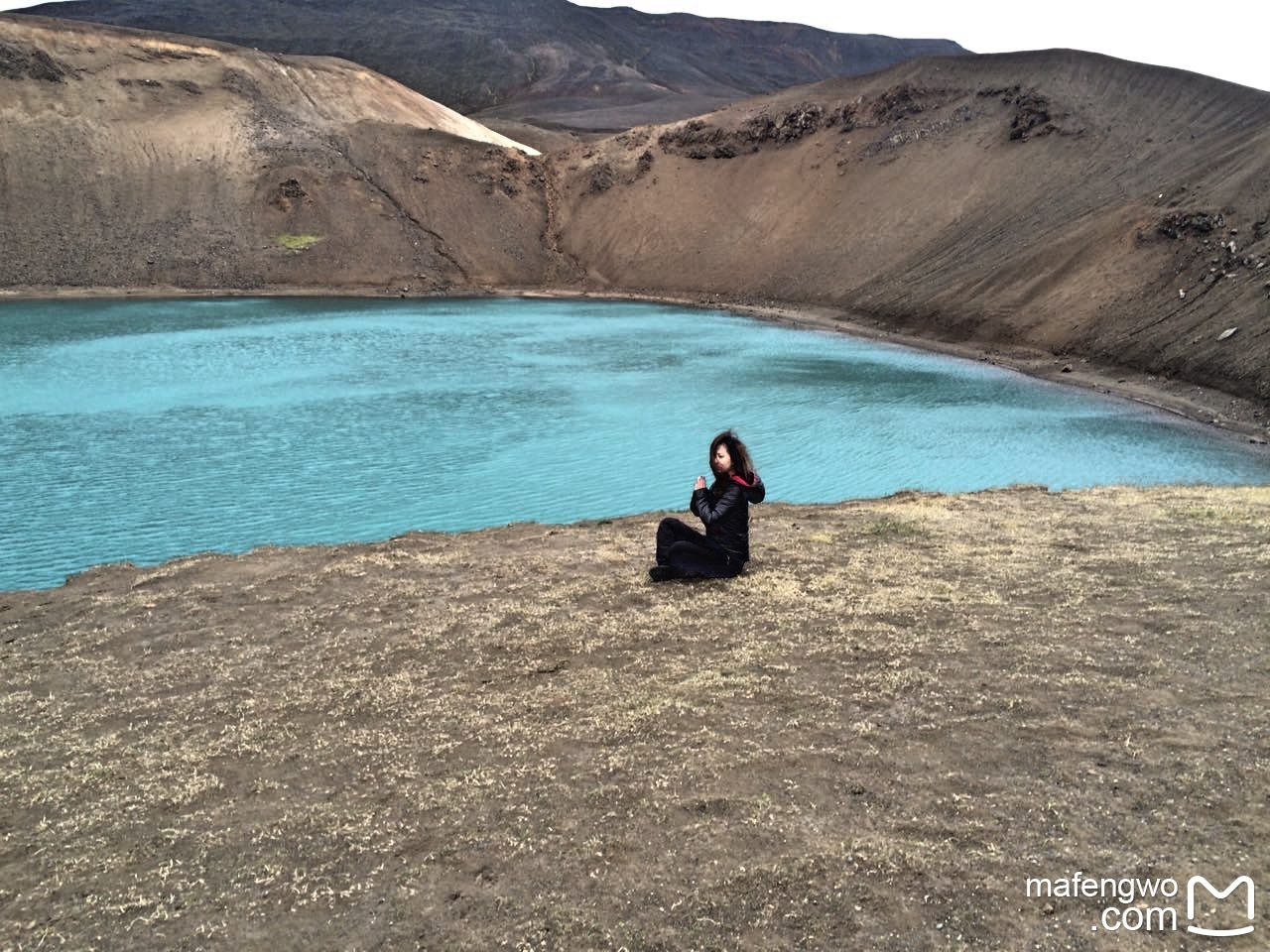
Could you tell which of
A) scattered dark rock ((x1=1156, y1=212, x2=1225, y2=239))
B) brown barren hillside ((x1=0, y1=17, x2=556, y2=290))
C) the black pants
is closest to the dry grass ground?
the black pants

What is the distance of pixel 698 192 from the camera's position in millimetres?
63531

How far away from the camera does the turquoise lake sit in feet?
50.2

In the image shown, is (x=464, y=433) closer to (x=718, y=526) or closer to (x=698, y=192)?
(x=718, y=526)

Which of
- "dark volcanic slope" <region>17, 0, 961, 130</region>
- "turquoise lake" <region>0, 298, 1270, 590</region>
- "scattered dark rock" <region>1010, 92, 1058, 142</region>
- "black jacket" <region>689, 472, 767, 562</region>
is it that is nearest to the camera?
"black jacket" <region>689, 472, 767, 562</region>

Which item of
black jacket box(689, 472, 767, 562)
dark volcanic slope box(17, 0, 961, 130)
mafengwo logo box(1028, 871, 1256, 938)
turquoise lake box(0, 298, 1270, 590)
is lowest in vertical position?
turquoise lake box(0, 298, 1270, 590)

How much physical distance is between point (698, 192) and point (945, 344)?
3132 centimetres

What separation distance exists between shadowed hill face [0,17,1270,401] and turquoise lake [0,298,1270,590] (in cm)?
801

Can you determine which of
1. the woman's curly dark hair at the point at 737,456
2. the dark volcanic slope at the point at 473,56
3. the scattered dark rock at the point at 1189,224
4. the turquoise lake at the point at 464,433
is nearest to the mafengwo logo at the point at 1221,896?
the woman's curly dark hair at the point at 737,456

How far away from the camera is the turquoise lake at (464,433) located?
15.3 m

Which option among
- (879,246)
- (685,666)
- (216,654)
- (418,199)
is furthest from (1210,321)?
(418,199)

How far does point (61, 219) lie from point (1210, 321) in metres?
60.9

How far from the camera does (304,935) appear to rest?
4.08 meters

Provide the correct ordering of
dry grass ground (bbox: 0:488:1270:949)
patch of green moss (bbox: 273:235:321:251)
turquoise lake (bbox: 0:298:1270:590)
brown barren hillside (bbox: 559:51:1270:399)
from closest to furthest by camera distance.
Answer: dry grass ground (bbox: 0:488:1270:949), turquoise lake (bbox: 0:298:1270:590), brown barren hillside (bbox: 559:51:1270:399), patch of green moss (bbox: 273:235:321:251)

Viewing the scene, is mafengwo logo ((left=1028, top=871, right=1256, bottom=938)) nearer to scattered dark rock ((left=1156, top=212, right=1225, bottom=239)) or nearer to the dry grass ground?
the dry grass ground
